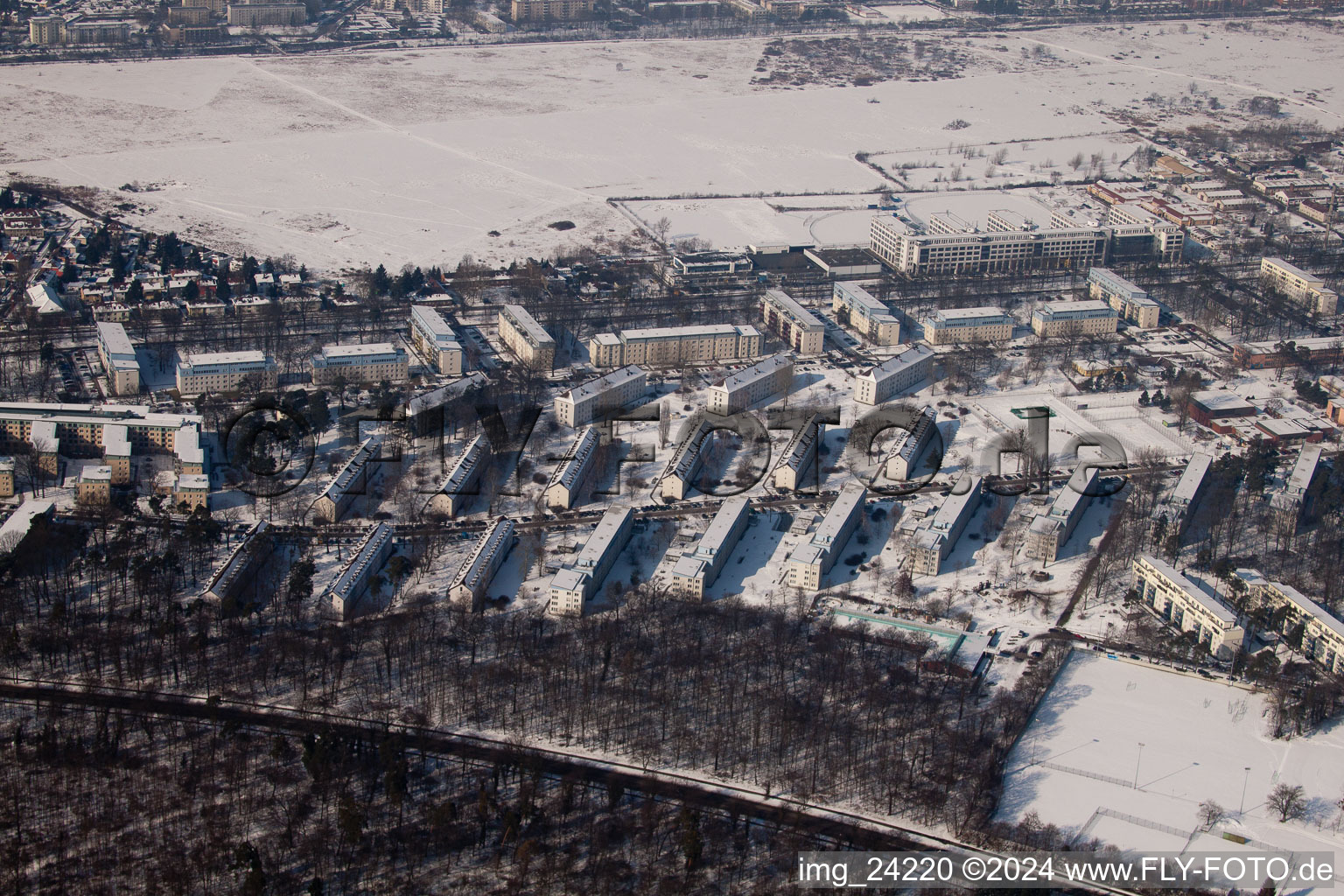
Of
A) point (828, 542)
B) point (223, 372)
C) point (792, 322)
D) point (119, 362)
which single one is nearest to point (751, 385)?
point (792, 322)

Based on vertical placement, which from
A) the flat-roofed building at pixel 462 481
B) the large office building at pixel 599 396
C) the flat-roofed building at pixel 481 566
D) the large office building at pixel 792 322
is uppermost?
the large office building at pixel 792 322

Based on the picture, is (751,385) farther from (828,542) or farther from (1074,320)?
(1074,320)

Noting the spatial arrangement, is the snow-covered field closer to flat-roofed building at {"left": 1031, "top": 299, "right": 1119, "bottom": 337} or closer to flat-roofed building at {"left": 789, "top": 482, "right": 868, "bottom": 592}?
flat-roofed building at {"left": 1031, "top": 299, "right": 1119, "bottom": 337}

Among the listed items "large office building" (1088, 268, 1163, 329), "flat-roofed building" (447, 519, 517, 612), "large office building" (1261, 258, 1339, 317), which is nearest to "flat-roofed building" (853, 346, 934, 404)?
"large office building" (1088, 268, 1163, 329)

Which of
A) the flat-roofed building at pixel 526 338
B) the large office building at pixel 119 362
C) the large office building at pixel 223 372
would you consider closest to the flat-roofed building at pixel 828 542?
the flat-roofed building at pixel 526 338

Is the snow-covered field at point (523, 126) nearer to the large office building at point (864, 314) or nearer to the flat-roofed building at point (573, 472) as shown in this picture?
the large office building at point (864, 314)

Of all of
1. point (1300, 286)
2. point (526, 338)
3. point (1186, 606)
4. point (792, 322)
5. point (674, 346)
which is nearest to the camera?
point (1186, 606)
